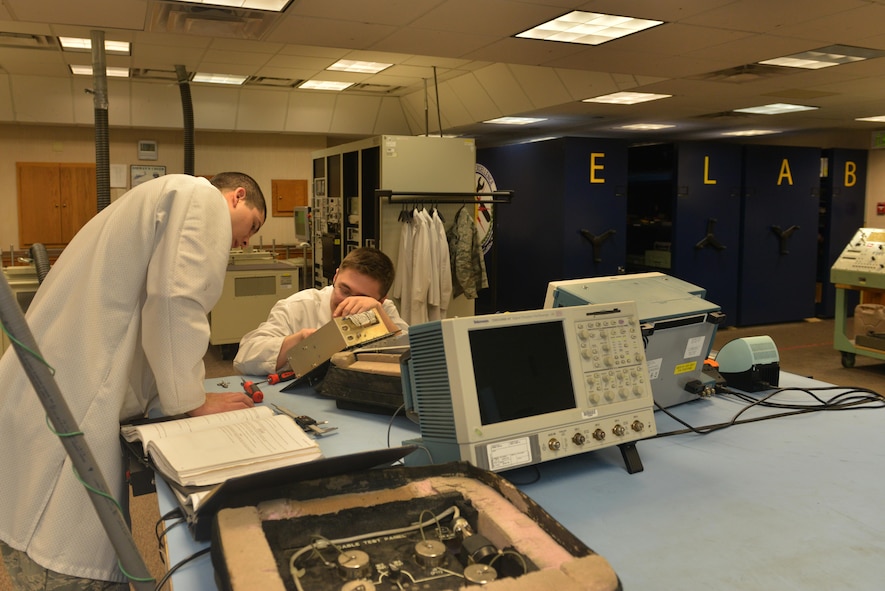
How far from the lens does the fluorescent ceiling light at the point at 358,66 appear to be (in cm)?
631

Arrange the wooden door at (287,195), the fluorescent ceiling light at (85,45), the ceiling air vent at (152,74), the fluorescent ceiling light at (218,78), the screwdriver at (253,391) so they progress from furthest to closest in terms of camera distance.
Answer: the wooden door at (287,195)
the fluorescent ceiling light at (218,78)
the ceiling air vent at (152,74)
the fluorescent ceiling light at (85,45)
the screwdriver at (253,391)

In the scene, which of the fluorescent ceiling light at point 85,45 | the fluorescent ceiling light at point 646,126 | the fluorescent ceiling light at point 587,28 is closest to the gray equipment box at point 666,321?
the fluorescent ceiling light at point 587,28

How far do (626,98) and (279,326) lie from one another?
4188mm

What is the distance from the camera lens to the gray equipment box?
6.67ft

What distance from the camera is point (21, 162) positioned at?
759 cm

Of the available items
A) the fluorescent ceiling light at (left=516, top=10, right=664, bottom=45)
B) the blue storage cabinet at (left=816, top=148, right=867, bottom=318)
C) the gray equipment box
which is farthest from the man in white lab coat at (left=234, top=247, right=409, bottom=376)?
the blue storage cabinet at (left=816, top=148, right=867, bottom=318)

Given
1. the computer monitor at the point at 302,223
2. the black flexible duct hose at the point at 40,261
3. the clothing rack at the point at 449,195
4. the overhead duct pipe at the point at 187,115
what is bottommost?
the black flexible duct hose at the point at 40,261

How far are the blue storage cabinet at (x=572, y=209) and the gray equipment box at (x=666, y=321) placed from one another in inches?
186

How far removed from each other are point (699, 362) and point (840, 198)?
7451 millimetres

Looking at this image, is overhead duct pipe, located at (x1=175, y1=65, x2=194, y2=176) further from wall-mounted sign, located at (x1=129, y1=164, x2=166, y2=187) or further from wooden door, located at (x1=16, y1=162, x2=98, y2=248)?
wooden door, located at (x1=16, y1=162, x2=98, y2=248)

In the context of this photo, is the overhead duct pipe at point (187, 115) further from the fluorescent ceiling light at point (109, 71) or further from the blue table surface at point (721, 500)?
the blue table surface at point (721, 500)

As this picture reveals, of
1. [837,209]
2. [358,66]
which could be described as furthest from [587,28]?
[837,209]

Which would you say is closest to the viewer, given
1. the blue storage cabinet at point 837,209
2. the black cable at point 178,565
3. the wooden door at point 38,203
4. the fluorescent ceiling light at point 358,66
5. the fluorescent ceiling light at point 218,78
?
the black cable at point 178,565

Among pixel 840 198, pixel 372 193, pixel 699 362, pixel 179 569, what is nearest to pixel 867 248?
pixel 840 198
